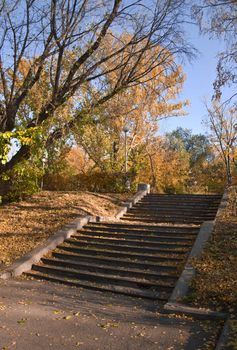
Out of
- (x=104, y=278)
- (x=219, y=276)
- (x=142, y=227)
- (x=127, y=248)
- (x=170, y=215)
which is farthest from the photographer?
(x=170, y=215)

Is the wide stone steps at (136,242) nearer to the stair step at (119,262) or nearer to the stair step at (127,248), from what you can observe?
the stair step at (127,248)

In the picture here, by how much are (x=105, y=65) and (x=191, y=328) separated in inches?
516

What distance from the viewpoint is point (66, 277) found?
386 inches

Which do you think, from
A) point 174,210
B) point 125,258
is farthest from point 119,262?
point 174,210

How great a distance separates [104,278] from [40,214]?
575 centimetres

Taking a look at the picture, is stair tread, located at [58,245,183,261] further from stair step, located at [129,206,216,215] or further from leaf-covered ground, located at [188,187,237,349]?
stair step, located at [129,206,216,215]

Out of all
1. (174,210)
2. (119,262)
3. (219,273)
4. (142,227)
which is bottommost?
(119,262)

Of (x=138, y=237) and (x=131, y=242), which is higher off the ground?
(x=138, y=237)

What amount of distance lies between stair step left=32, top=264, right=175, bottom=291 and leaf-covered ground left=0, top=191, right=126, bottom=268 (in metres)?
1.21

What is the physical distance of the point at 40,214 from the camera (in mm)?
14328

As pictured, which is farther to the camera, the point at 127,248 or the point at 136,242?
the point at 136,242

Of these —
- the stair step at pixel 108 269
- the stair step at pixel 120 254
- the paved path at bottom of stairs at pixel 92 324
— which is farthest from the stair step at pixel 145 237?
the paved path at bottom of stairs at pixel 92 324

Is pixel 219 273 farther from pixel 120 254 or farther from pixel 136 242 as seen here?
pixel 136 242

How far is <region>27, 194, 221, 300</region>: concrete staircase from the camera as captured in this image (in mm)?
8969
